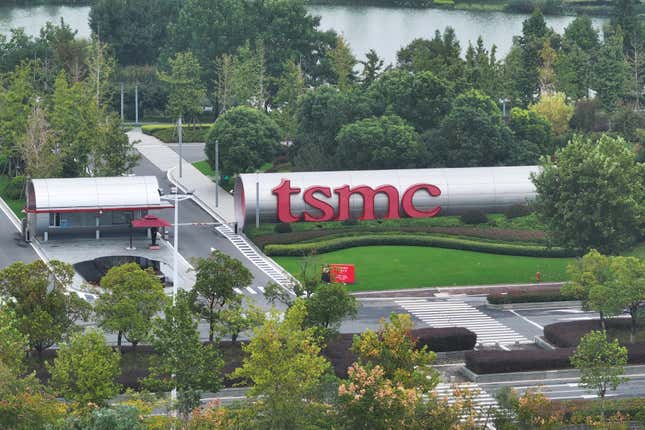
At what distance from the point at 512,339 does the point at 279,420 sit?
1263 inches

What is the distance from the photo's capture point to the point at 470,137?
139m

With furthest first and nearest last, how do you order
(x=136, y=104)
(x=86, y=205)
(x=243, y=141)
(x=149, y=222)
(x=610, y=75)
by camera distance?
(x=136, y=104)
(x=610, y=75)
(x=243, y=141)
(x=86, y=205)
(x=149, y=222)

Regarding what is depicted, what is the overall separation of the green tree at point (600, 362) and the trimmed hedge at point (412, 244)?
35645 mm

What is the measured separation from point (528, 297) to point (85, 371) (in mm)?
41905

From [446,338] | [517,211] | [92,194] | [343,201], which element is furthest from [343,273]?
[517,211]

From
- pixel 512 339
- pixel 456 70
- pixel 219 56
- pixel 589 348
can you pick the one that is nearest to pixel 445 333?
pixel 512 339

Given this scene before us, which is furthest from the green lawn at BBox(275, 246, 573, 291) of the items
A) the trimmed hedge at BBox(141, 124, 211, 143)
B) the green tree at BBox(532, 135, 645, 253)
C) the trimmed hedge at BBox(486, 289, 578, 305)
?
the trimmed hedge at BBox(141, 124, 211, 143)

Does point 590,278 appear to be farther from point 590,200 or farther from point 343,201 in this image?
point 343,201

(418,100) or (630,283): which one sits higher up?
(418,100)

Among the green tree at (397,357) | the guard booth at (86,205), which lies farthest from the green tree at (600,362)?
the guard booth at (86,205)

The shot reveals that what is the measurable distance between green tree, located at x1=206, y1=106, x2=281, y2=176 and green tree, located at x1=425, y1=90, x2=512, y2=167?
15.7m

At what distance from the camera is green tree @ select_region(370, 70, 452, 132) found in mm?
143750

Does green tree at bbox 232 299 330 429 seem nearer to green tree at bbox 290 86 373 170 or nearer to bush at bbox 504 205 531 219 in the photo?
bush at bbox 504 205 531 219

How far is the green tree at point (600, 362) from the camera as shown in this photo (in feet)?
268
